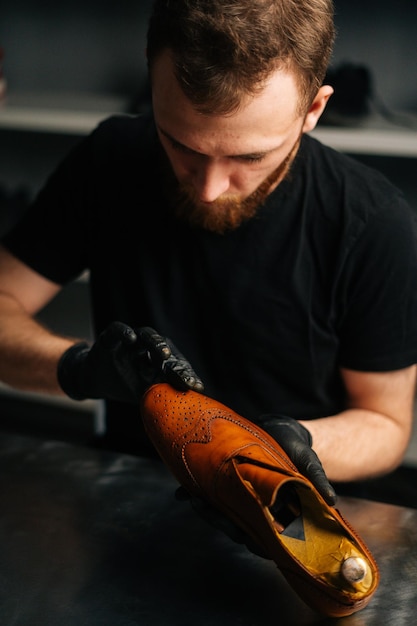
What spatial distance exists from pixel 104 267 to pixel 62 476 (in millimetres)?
375

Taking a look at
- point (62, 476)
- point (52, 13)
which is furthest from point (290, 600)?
point (52, 13)

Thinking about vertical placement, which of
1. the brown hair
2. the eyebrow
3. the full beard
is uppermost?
the brown hair

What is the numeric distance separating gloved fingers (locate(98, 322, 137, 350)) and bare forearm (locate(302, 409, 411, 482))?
0.29 m

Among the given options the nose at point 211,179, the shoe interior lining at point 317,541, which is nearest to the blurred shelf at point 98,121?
the nose at point 211,179

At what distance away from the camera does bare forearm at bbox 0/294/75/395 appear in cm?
115

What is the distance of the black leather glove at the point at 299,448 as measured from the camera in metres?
0.81

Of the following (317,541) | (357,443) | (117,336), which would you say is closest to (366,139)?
(357,443)

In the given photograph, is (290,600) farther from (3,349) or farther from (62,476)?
(3,349)

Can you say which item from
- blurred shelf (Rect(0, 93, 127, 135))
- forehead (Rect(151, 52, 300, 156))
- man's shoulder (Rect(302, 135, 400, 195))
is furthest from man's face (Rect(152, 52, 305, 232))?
blurred shelf (Rect(0, 93, 127, 135))

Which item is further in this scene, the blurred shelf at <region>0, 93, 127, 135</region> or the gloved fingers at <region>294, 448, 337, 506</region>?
the blurred shelf at <region>0, 93, 127, 135</region>

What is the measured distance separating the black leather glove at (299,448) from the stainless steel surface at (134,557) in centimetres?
10

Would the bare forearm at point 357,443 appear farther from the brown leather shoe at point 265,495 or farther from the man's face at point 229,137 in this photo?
the man's face at point 229,137

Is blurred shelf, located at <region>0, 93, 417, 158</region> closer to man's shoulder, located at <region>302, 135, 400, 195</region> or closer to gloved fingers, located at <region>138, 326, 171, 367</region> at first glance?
man's shoulder, located at <region>302, 135, 400, 195</region>

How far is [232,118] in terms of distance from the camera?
0.87 metres
